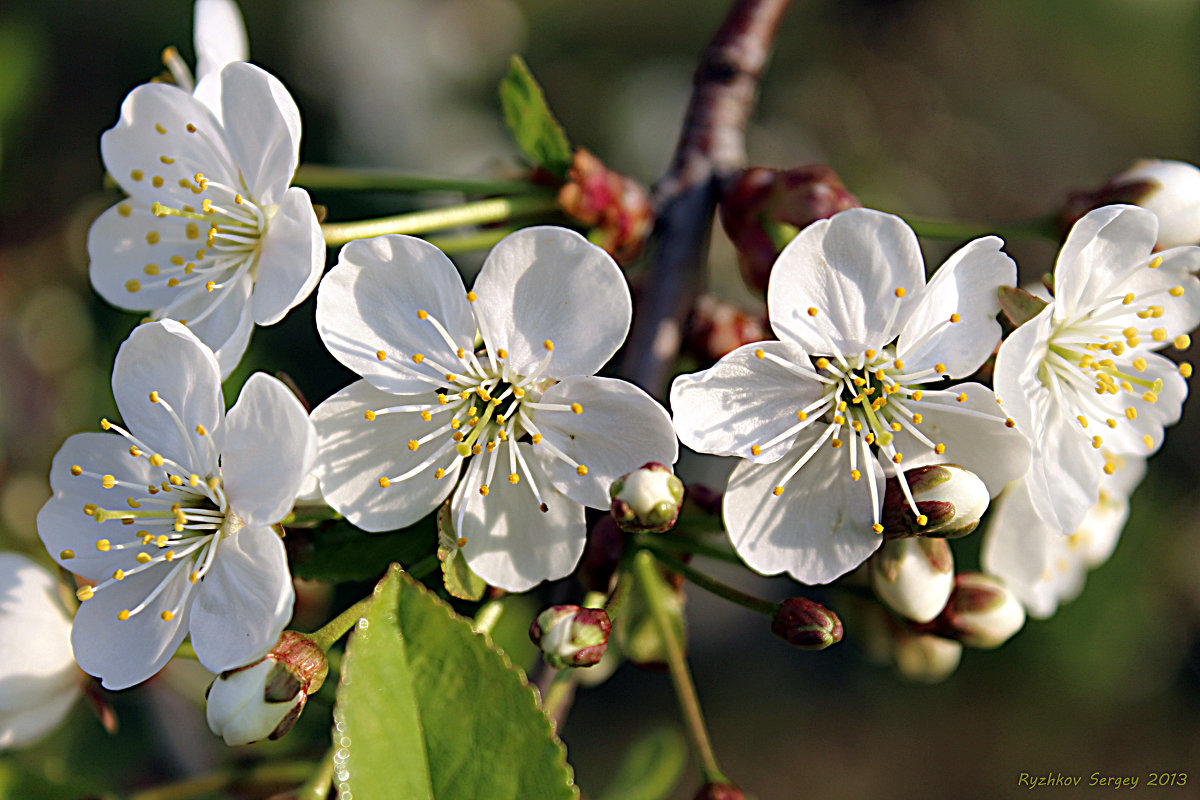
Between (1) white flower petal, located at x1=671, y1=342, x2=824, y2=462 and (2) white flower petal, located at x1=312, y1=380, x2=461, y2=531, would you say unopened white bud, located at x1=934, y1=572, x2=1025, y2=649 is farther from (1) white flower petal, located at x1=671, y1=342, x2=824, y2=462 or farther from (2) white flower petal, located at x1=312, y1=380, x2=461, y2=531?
(2) white flower petal, located at x1=312, y1=380, x2=461, y2=531

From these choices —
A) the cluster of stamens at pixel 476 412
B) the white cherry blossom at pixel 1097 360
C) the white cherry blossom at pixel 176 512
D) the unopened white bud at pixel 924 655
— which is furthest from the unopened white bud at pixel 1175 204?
the white cherry blossom at pixel 176 512

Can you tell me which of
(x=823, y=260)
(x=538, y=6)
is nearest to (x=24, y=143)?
(x=538, y=6)

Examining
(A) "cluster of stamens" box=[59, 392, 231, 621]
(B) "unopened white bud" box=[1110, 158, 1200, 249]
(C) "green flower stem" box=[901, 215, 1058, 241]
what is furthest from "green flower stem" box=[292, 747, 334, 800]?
(B) "unopened white bud" box=[1110, 158, 1200, 249]

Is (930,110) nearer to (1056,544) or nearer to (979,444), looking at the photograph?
(1056,544)

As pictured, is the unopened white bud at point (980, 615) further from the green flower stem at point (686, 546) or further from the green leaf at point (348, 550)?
the green leaf at point (348, 550)

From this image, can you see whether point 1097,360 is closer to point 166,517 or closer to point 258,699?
point 258,699

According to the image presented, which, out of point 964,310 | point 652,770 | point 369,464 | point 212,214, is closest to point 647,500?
point 369,464
